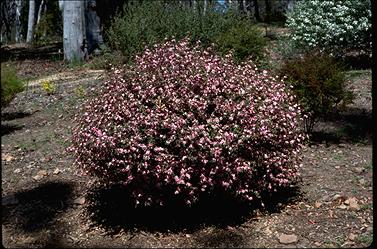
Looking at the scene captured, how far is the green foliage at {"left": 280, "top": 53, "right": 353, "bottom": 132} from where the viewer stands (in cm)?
612

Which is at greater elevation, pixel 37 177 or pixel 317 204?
pixel 37 177

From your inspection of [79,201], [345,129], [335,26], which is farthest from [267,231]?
[335,26]

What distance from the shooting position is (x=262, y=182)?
4.43 m

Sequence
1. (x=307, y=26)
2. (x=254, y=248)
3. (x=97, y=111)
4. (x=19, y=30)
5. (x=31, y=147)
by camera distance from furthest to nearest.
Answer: (x=19, y=30) < (x=307, y=26) < (x=31, y=147) < (x=97, y=111) < (x=254, y=248)

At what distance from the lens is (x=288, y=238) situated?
404 cm

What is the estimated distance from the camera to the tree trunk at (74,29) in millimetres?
12094

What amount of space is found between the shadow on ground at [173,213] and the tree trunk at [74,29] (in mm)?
7896

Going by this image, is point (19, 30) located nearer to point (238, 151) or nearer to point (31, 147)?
point (31, 147)

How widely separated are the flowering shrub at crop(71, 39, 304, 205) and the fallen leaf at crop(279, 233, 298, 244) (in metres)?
0.40

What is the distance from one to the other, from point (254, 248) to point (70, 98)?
472 centimetres

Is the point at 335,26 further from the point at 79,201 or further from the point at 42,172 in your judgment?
the point at 79,201

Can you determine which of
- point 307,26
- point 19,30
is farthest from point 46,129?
point 19,30

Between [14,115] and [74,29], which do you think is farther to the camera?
[74,29]

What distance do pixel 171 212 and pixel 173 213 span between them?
19 mm
